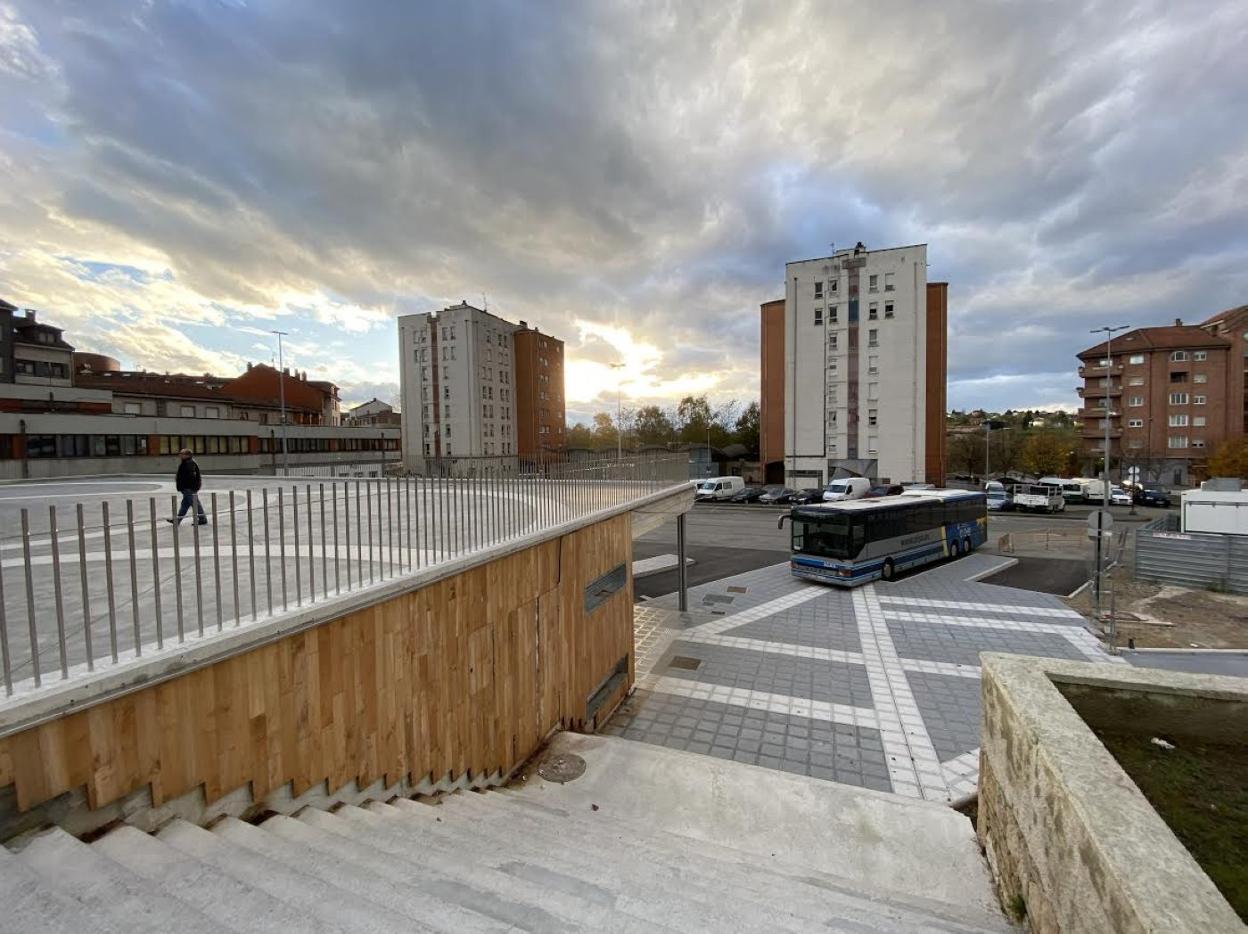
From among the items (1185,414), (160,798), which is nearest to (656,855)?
(160,798)

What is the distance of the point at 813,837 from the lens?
17.9ft

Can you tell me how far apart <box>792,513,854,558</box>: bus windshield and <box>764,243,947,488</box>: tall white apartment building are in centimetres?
2862

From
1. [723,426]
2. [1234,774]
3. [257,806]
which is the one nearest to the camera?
[257,806]

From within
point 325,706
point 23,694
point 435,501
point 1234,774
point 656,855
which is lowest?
point 656,855

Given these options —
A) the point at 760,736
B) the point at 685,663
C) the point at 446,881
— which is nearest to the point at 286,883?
the point at 446,881

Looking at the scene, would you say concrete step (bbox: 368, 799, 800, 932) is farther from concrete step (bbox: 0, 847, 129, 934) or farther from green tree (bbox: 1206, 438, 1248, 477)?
green tree (bbox: 1206, 438, 1248, 477)

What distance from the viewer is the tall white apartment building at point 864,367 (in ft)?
135

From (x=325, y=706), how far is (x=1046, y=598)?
17.8 meters

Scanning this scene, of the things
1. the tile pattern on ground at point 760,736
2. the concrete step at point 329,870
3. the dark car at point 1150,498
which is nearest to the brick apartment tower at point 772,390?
the dark car at point 1150,498

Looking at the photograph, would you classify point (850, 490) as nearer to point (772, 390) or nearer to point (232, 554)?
point (772, 390)

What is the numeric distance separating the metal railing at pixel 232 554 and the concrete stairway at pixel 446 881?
3.08 feet

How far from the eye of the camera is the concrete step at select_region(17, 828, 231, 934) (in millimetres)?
1842

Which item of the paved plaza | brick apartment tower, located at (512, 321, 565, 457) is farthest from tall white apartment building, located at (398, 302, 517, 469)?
the paved plaza

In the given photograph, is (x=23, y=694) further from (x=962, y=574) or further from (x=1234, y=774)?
(x=962, y=574)
